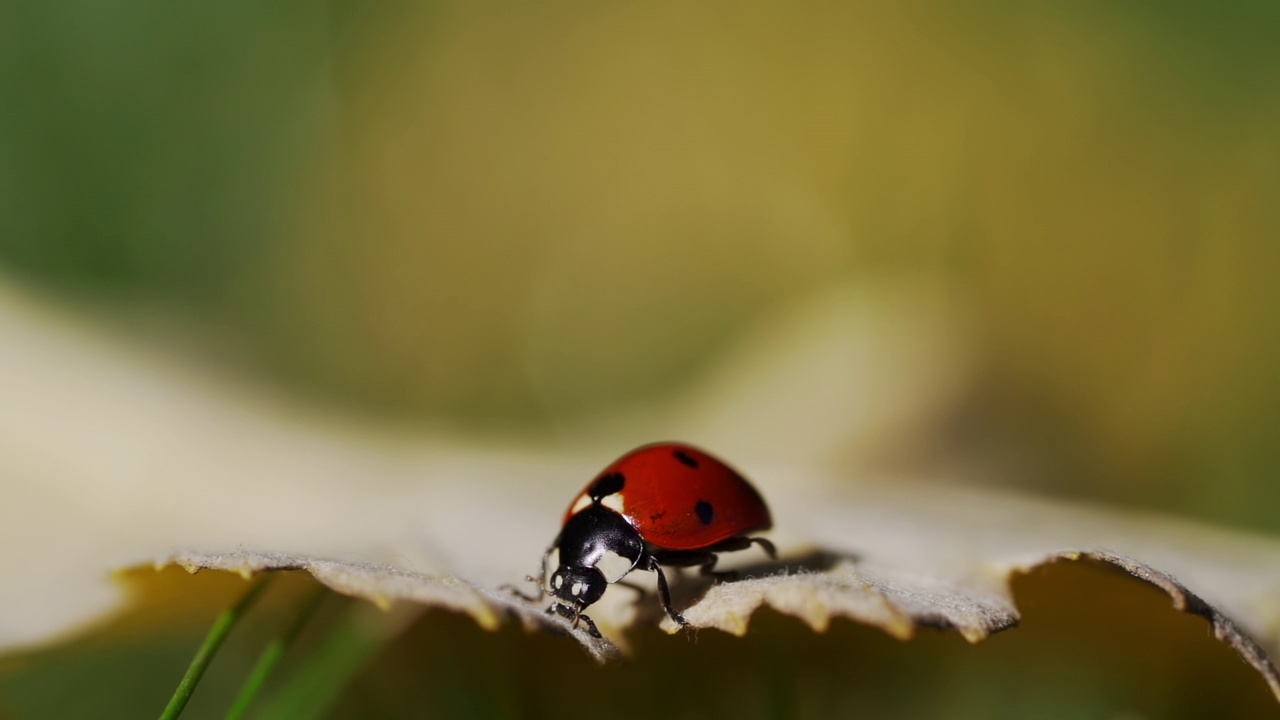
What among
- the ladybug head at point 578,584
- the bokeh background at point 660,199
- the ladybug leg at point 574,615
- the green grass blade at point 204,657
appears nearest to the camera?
the green grass blade at point 204,657

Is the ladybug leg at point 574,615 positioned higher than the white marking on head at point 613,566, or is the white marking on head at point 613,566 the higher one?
the ladybug leg at point 574,615

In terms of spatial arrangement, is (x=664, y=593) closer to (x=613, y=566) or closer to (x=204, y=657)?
(x=613, y=566)

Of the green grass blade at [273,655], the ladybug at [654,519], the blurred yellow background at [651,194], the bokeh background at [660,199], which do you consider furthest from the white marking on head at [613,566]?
the blurred yellow background at [651,194]

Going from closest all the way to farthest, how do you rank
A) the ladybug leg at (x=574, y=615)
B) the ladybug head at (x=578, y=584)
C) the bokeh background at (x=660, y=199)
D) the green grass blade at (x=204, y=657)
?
the green grass blade at (x=204, y=657)
the ladybug leg at (x=574, y=615)
the ladybug head at (x=578, y=584)
the bokeh background at (x=660, y=199)

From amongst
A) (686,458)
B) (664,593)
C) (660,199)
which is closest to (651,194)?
(660,199)

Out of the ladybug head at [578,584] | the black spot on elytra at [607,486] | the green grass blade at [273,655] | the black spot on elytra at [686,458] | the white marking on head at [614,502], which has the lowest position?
the ladybug head at [578,584]

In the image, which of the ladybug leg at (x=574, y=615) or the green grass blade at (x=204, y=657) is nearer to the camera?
the green grass blade at (x=204, y=657)

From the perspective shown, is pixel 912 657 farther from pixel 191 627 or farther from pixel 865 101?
pixel 865 101

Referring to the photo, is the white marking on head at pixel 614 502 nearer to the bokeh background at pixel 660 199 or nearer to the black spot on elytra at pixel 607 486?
the black spot on elytra at pixel 607 486
